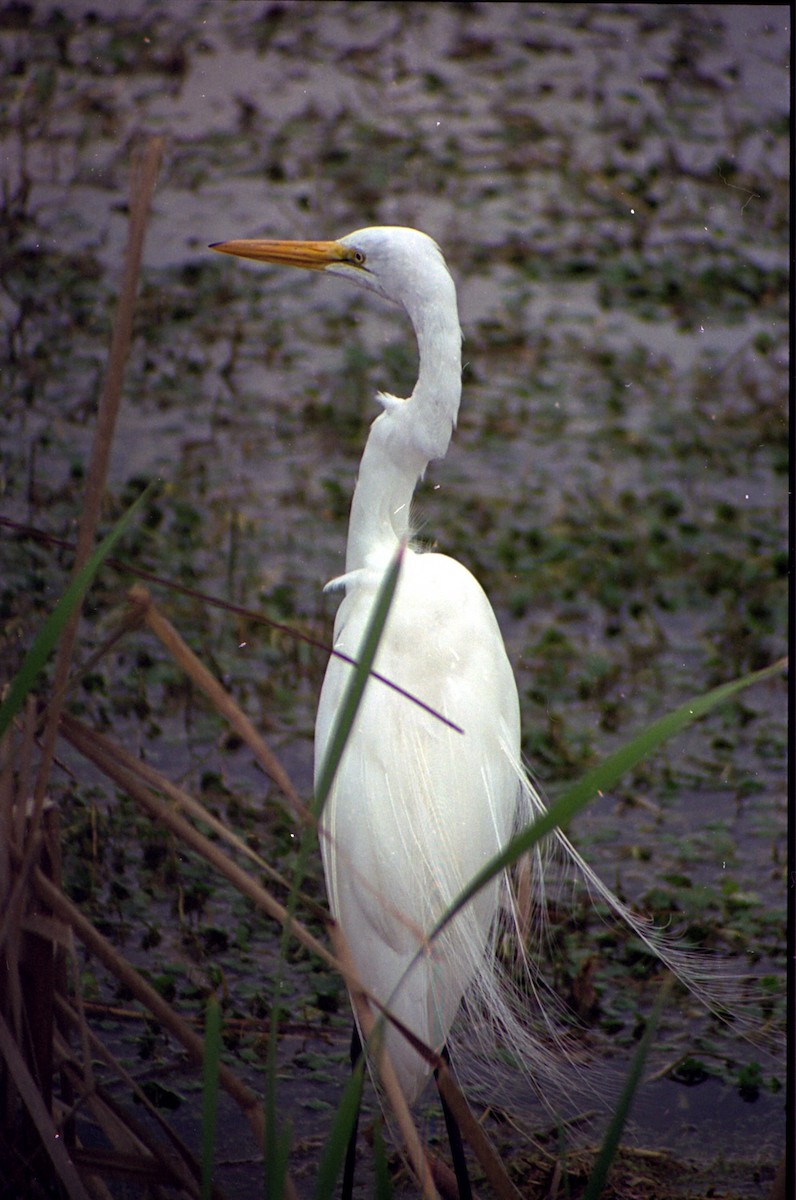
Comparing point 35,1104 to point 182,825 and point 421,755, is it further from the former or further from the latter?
point 421,755

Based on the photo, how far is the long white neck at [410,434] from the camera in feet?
4.37

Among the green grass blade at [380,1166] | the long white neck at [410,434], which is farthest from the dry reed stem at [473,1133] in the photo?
the long white neck at [410,434]

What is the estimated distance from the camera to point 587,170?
11.3 feet

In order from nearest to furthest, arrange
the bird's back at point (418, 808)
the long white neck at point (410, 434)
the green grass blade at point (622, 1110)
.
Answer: the green grass blade at point (622, 1110), the bird's back at point (418, 808), the long white neck at point (410, 434)

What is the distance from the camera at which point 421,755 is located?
4.07ft

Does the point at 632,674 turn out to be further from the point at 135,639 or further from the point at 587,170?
the point at 587,170

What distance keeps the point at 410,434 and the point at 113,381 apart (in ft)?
2.08

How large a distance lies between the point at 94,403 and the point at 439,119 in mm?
1257

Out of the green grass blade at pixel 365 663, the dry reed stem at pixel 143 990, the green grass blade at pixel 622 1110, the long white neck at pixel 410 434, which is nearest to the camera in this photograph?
the green grass blade at pixel 365 663

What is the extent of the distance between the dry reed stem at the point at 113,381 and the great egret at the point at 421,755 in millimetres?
378

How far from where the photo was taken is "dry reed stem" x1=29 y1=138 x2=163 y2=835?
76 centimetres

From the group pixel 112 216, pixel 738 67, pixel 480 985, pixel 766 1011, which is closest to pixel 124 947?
pixel 480 985

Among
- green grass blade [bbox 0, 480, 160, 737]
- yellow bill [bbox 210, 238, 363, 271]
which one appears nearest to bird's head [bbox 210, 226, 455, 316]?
yellow bill [bbox 210, 238, 363, 271]

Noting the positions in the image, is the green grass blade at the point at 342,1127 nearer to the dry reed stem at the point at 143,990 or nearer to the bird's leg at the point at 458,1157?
the dry reed stem at the point at 143,990
